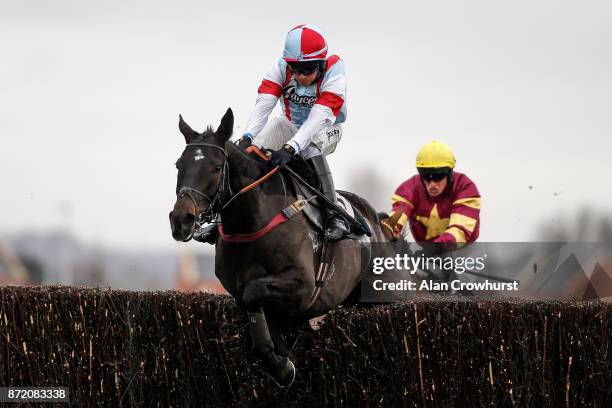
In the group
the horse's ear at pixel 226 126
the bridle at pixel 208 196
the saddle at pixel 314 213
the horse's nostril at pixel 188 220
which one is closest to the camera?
the horse's nostril at pixel 188 220

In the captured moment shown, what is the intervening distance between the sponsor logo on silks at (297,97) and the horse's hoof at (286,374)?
2.24m

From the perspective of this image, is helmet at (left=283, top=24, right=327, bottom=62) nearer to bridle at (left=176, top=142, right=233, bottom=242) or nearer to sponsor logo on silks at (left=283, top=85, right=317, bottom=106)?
sponsor logo on silks at (left=283, top=85, right=317, bottom=106)

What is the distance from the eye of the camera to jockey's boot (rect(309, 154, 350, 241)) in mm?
9484

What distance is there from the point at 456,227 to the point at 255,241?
3068mm

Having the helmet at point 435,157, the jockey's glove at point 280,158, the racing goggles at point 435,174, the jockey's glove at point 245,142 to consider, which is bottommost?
the racing goggles at point 435,174

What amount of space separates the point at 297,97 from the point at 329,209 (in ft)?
3.27

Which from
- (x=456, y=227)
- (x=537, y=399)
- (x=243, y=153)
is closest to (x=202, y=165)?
(x=243, y=153)

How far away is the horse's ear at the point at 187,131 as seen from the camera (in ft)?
27.9

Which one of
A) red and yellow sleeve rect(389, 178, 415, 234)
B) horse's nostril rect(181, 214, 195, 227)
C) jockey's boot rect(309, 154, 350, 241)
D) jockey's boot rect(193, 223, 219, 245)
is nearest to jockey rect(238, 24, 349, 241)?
jockey's boot rect(309, 154, 350, 241)

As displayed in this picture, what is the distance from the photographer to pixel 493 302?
8.88 metres

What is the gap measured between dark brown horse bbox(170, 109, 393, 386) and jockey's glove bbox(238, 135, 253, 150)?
0.33 m

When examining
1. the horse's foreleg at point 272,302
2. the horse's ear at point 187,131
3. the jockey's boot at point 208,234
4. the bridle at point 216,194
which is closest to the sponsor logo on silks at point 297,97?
the bridle at point 216,194

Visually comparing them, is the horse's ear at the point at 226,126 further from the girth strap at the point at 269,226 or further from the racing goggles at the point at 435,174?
the racing goggles at the point at 435,174

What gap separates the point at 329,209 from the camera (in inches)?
379
